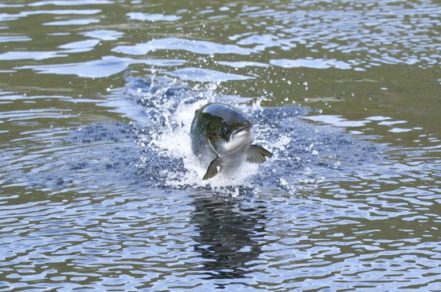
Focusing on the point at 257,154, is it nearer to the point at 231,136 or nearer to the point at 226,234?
the point at 231,136

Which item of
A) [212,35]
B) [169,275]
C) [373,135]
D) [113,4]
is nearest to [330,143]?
[373,135]

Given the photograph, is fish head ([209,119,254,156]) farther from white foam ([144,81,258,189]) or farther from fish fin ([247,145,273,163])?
white foam ([144,81,258,189])

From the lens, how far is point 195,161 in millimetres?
8883

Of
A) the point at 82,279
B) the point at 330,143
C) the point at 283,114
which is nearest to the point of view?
the point at 82,279

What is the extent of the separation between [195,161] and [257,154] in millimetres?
709

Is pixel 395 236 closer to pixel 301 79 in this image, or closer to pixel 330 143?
pixel 330 143

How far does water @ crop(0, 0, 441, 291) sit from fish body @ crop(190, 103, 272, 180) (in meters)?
0.23

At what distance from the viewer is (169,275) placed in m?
6.78

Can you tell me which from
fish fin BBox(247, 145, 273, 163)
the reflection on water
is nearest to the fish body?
fish fin BBox(247, 145, 273, 163)

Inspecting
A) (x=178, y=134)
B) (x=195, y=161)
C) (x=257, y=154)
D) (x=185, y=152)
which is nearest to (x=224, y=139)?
(x=257, y=154)

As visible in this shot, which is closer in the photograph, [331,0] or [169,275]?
[169,275]

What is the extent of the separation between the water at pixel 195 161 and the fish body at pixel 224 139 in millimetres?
227

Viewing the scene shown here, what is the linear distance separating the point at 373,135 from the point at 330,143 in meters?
0.51

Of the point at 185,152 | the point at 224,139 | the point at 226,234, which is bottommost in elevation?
the point at 226,234
